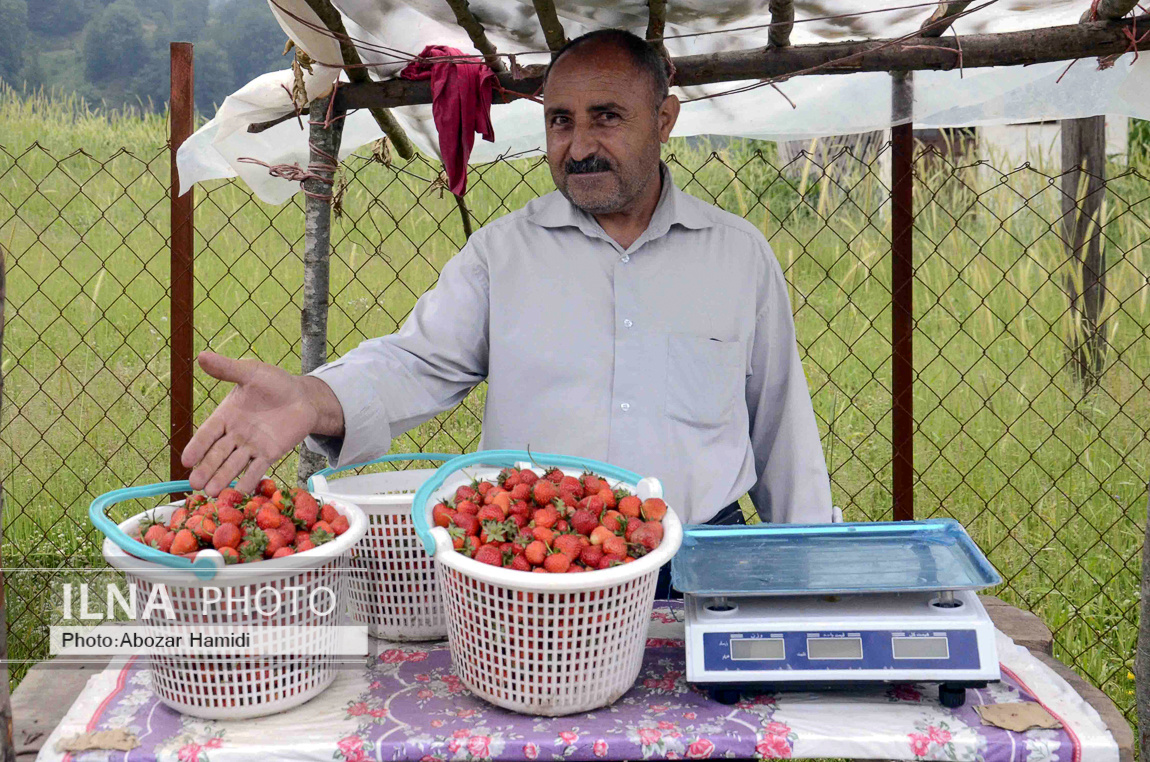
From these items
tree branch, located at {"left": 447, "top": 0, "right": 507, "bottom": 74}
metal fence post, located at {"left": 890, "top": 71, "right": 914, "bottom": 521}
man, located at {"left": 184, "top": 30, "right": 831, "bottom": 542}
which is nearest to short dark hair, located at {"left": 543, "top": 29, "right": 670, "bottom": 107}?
man, located at {"left": 184, "top": 30, "right": 831, "bottom": 542}

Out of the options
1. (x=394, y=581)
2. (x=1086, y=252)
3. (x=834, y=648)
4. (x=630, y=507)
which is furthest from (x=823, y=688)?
(x=1086, y=252)

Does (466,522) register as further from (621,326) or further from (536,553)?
(621,326)

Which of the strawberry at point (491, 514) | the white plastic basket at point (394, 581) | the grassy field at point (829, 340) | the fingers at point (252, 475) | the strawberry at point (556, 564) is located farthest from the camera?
the grassy field at point (829, 340)

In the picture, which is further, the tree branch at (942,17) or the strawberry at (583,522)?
the tree branch at (942,17)

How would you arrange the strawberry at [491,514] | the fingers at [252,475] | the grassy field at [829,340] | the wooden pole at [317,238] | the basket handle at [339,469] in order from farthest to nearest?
1. the grassy field at [829,340]
2. the wooden pole at [317,238]
3. the basket handle at [339,469]
4. the fingers at [252,475]
5. the strawberry at [491,514]

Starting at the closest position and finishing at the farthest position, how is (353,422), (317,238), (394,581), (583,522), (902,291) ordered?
(583,522), (394,581), (353,422), (317,238), (902,291)

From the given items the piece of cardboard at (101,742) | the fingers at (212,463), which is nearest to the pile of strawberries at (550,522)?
the fingers at (212,463)

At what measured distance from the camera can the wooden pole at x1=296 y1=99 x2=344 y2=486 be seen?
8.61ft

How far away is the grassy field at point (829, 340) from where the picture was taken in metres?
3.74

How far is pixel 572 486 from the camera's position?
161 centimetres

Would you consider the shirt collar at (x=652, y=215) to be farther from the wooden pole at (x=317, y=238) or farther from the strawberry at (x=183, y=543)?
the strawberry at (x=183, y=543)

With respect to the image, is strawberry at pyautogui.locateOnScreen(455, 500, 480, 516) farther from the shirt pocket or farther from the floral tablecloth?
the shirt pocket

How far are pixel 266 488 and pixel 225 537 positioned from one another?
0.22 m

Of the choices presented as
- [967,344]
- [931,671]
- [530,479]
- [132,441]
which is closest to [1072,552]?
[967,344]
